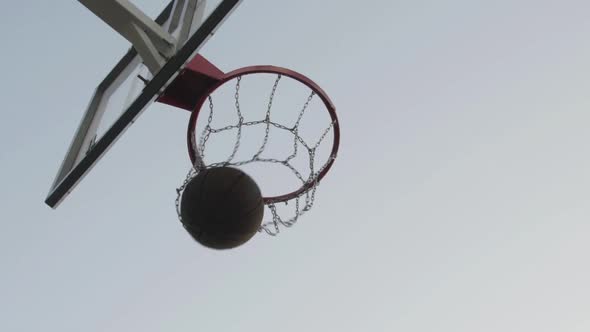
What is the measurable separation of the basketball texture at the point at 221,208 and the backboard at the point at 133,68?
23.2 inches

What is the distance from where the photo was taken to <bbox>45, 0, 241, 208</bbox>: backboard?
3.33m

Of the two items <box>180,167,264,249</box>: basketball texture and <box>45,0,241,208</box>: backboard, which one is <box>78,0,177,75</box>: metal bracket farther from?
<box>180,167,264,249</box>: basketball texture

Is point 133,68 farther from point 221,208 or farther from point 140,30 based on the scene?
point 221,208

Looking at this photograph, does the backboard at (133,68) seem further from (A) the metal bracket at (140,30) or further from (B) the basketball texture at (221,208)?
(B) the basketball texture at (221,208)

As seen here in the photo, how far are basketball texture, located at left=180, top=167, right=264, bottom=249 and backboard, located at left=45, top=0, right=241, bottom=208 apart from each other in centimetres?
59

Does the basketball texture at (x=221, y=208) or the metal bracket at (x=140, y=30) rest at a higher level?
the metal bracket at (x=140, y=30)

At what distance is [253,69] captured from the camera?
12.7ft

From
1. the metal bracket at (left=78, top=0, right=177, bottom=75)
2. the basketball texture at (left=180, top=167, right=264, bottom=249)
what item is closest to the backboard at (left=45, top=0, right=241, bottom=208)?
the metal bracket at (left=78, top=0, right=177, bottom=75)

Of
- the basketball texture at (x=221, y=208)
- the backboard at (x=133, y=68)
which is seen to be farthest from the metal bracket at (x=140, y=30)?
the basketball texture at (x=221, y=208)

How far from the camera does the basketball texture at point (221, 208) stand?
10.8 feet

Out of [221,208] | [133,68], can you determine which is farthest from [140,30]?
[221,208]

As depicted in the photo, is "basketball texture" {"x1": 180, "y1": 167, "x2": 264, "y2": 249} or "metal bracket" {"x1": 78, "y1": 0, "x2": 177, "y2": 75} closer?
"basketball texture" {"x1": 180, "y1": 167, "x2": 264, "y2": 249}

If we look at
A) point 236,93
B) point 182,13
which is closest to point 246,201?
point 236,93

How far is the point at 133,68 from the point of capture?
160 inches
